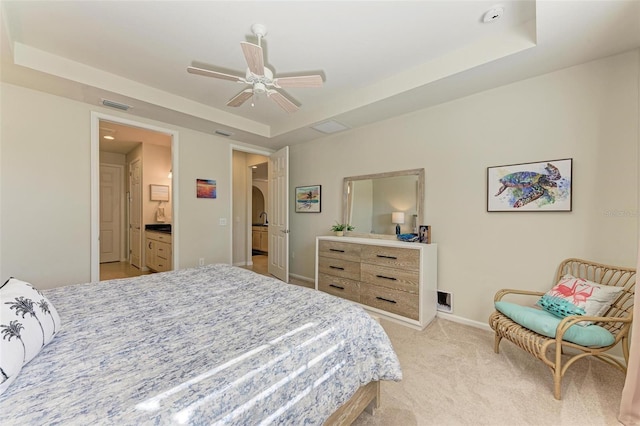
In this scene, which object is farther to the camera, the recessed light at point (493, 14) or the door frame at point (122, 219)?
the door frame at point (122, 219)

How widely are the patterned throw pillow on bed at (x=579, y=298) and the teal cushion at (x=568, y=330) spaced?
0.27 ft

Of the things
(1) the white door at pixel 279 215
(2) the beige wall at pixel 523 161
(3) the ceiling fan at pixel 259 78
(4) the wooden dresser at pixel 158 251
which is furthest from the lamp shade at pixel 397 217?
(4) the wooden dresser at pixel 158 251

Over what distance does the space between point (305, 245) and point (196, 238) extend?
1.79 meters

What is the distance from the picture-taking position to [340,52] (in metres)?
2.39

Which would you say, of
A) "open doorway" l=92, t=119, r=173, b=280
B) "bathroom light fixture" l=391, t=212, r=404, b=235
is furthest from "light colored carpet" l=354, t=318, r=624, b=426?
"open doorway" l=92, t=119, r=173, b=280

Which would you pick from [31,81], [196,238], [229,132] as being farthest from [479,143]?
[31,81]

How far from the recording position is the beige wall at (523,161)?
211 cm

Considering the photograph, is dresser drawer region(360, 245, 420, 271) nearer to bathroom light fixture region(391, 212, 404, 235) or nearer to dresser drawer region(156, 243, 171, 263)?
bathroom light fixture region(391, 212, 404, 235)

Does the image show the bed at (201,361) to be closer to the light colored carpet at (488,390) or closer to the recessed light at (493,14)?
the light colored carpet at (488,390)

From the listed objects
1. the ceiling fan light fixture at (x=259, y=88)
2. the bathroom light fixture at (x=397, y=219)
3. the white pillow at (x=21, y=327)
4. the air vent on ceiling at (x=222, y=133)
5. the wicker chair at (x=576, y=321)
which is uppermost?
the air vent on ceiling at (x=222, y=133)

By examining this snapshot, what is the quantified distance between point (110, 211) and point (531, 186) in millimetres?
7689

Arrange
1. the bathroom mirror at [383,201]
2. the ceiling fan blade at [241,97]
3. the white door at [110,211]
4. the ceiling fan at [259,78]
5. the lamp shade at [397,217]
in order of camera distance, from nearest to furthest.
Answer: the ceiling fan at [259,78] → the ceiling fan blade at [241,97] → the bathroom mirror at [383,201] → the lamp shade at [397,217] → the white door at [110,211]

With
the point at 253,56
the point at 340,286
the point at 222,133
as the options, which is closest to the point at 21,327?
the point at 253,56

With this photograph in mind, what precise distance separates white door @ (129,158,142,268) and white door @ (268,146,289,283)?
9.16 ft
